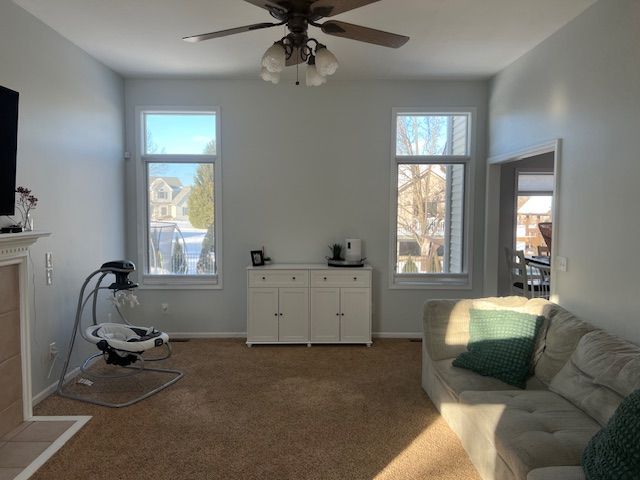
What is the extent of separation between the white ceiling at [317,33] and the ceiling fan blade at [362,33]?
0.77 m

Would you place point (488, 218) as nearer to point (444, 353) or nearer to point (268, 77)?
point (444, 353)

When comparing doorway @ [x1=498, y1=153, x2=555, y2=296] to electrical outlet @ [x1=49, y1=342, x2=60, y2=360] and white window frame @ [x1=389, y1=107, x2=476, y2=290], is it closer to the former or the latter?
white window frame @ [x1=389, y1=107, x2=476, y2=290]

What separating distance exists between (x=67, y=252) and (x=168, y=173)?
62.2 inches

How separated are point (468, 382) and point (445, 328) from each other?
1.80 ft

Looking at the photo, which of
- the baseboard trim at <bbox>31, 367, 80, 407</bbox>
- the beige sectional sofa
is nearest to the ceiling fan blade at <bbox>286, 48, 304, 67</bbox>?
the beige sectional sofa

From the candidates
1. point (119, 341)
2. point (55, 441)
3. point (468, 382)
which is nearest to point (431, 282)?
point (468, 382)

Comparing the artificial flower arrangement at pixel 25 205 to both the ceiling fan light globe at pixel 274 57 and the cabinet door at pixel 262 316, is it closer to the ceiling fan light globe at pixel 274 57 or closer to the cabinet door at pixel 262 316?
the ceiling fan light globe at pixel 274 57

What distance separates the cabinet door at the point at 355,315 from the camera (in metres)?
4.56

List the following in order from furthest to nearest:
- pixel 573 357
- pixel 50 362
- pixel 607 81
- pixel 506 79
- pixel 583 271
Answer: pixel 506 79 < pixel 50 362 < pixel 583 271 < pixel 607 81 < pixel 573 357

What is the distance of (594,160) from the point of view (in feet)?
9.38

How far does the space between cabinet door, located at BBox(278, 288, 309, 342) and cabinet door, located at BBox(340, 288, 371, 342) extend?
399mm

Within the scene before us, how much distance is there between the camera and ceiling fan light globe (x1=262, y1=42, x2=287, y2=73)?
7.59 feet

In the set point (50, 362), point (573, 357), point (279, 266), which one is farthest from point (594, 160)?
point (50, 362)

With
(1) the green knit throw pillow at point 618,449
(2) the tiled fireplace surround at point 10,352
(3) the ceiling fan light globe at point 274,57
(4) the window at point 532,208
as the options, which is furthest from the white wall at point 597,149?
(2) the tiled fireplace surround at point 10,352
